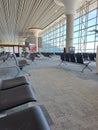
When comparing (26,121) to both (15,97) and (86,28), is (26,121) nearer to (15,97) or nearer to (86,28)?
(15,97)

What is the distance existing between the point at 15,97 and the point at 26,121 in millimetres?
702

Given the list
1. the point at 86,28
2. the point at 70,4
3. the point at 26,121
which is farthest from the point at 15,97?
the point at 86,28

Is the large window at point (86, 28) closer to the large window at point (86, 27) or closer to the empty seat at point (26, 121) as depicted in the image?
the large window at point (86, 27)

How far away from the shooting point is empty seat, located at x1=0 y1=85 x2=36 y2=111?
174cm

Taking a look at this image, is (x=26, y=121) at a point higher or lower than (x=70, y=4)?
lower

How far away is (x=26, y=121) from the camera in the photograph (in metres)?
1.28

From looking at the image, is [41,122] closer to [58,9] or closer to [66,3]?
[66,3]

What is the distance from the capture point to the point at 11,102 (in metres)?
1.79

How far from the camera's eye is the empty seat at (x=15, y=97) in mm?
1739

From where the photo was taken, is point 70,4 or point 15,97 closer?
point 15,97

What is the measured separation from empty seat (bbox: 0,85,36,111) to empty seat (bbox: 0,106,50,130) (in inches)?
14.1

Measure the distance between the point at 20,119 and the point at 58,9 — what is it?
50.2ft

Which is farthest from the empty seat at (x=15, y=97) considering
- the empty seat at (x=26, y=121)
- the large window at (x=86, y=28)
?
the large window at (x=86, y=28)

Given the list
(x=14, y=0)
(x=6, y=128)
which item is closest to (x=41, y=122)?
(x=6, y=128)
